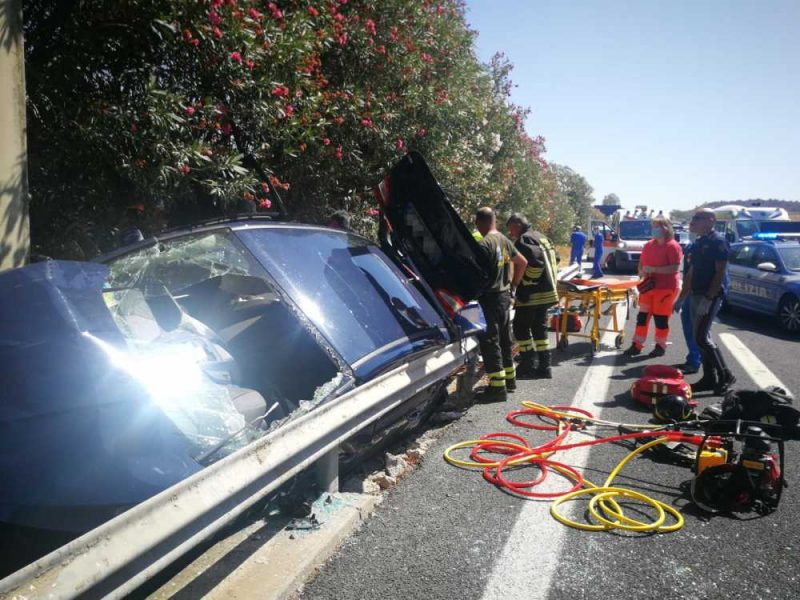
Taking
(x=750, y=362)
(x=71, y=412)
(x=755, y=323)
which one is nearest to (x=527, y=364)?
(x=750, y=362)

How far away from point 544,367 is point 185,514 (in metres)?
5.40

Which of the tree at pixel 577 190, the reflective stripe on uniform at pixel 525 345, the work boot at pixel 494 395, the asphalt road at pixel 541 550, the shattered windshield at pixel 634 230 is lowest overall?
the asphalt road at pixel 541 550

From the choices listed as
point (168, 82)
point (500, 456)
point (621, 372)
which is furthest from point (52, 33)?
point (621, 372)

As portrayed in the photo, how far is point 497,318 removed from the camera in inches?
230

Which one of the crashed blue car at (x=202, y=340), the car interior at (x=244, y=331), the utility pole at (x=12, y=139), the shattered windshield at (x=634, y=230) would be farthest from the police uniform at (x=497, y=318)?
the shattered windshield at (x=634, y=230)

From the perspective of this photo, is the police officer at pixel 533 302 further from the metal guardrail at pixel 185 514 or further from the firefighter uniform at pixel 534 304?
the metal guardrail at pixel 185 514

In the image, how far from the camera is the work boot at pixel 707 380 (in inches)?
244

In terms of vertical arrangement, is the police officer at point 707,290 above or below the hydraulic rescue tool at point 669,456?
above

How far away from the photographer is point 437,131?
8.35 m

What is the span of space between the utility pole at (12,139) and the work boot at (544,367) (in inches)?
200

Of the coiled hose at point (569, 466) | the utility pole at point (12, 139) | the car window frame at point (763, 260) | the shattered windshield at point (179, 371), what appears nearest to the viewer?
the shattered windshield at point (179, 371)

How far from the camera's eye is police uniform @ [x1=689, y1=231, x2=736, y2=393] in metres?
6.16

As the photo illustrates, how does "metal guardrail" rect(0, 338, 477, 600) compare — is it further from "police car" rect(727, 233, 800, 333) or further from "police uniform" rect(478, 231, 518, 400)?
"police car" rect(727, 233, 800, 333)

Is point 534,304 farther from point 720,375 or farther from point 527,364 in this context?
point 720,375
